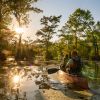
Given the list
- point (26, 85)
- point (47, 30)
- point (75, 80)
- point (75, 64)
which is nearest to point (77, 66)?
point (75, 64)

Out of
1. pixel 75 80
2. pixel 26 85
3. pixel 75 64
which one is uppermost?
pixel 75 64

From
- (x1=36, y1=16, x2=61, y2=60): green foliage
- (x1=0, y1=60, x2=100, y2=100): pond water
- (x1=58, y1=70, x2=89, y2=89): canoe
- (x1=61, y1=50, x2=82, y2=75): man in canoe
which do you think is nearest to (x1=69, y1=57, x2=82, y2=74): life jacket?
(x1=61, y1=50, x2=82, y2=75): man in canoe

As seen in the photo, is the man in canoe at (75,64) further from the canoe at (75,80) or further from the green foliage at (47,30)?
the green foliage at (47,30)

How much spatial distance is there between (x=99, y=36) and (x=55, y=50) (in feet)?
41.5

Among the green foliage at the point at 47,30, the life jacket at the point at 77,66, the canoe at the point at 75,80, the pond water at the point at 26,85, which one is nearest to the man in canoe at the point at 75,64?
the life jacket at the point at 77,66

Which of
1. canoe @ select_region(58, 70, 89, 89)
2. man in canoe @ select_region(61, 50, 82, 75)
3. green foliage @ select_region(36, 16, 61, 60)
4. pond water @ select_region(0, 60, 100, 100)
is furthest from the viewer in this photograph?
green foliage @ select_region(36, 16, 61, 60)

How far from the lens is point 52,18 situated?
2788 inches

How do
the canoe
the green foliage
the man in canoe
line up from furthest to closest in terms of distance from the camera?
the green foliage → the man in canoe → the canoe

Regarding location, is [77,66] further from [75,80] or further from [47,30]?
[47,30]

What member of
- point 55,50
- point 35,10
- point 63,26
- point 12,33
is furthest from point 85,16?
point 12,33

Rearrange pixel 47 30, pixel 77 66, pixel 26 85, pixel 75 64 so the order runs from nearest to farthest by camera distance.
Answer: pixel 26 85 → pixel 77 66 → pixel 75 64 → pixel 47 30

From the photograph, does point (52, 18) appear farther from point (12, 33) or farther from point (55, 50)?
point (12, 33)

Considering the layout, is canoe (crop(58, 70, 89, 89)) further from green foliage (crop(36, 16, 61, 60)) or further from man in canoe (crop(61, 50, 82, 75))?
green foliage (crop(36, 16, 61, 60))

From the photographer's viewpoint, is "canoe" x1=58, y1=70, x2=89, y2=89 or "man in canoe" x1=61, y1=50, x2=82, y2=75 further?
"man in canoe" x1=61, y1=50, x2=82, y2=75
